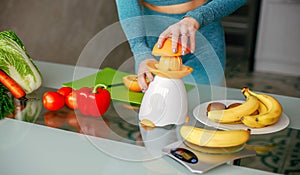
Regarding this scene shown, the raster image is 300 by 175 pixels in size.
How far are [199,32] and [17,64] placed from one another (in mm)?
781

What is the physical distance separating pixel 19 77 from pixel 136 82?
405mm

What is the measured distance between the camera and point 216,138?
1.04 m

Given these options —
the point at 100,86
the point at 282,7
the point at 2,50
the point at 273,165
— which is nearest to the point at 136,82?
the point at 100,86

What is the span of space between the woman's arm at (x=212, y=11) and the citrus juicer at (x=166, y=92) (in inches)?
9.3

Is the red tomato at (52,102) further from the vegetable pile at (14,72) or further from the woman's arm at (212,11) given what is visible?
the woman's arm at (212,11)

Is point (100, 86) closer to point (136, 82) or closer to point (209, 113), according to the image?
point (136, 82)

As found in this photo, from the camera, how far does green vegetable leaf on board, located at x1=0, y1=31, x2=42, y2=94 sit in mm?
1390

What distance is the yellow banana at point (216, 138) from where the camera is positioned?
1.04 m

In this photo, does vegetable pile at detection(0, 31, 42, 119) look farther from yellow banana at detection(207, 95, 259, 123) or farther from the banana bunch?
the banana bunch

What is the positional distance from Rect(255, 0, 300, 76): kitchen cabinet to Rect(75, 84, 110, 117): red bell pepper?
3350 mm

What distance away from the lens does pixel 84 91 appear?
1.32 m

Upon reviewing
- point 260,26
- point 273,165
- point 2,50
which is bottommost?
point 260,26

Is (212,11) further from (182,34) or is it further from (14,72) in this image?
(14,72)

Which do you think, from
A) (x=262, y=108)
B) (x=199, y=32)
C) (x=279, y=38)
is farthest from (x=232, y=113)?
(x=279, y=38)
